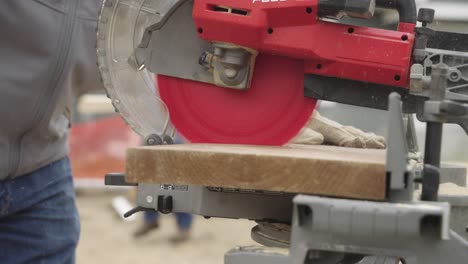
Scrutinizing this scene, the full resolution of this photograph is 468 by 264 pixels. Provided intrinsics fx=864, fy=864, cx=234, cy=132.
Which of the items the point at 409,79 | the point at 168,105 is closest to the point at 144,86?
the point at 168,105

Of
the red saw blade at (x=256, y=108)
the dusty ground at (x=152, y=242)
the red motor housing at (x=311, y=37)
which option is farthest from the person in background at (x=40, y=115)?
A: the dusty ground at (x=152, y=242)

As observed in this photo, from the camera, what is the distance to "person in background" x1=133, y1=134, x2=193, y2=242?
8.14 m

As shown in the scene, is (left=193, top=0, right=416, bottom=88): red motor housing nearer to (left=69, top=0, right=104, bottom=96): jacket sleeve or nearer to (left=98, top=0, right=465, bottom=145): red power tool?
(left=98, top=0, right=465, bottom=145): red power tool

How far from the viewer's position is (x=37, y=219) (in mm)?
3359

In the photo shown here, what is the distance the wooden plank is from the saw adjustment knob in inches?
22.9

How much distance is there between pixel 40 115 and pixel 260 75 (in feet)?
3.34

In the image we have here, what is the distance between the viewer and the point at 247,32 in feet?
7.73

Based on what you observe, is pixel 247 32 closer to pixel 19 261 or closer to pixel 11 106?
pixel 11 106

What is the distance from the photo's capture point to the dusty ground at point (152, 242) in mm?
7516

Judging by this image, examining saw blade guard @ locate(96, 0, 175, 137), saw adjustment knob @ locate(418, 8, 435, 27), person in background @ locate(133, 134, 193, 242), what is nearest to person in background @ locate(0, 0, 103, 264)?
saw blade guard @ locate(96, 0, 175, 137)

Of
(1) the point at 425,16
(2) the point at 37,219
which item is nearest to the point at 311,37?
(1) the point at 425,16

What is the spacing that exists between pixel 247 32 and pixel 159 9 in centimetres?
33

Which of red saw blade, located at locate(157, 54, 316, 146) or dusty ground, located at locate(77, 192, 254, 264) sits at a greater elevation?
red saw blade, located at locate(157, 54, 316, 146)

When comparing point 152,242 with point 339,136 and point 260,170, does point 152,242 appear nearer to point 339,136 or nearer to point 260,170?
point 339,136
